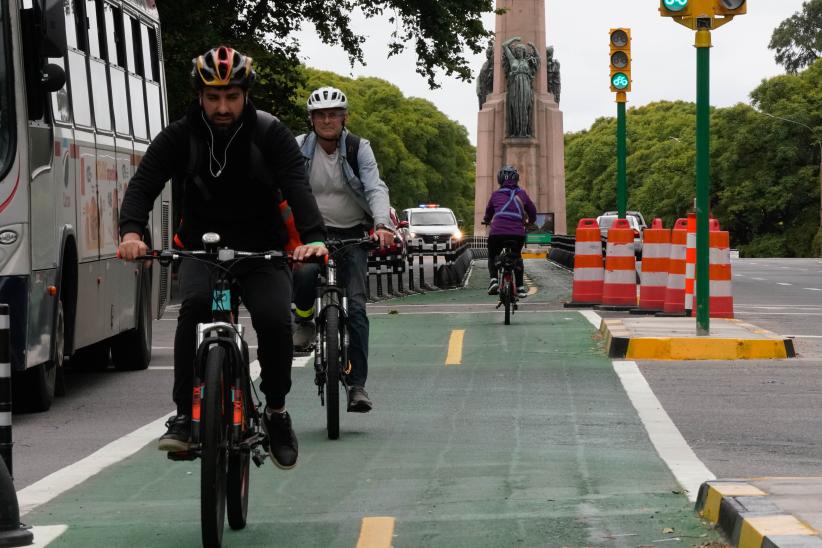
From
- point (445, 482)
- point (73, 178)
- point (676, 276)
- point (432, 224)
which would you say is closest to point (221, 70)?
point (445, 482)

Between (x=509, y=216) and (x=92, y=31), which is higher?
(x=92, y=31)

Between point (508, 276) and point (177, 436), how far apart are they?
45.6 ft

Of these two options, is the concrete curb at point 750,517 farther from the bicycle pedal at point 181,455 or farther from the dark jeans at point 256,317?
the bicycle pedal at point 181,455

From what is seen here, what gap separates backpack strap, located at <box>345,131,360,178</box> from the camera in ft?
35.7

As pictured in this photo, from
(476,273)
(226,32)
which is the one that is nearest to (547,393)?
(226,32)

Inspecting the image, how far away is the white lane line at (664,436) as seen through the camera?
27.9ft

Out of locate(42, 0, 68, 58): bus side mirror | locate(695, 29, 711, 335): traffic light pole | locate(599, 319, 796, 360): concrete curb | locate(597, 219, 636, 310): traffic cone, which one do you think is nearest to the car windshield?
locate(597, 219, 636, 310): traffic cone

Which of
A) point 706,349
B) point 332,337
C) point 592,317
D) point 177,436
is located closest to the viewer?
point 177,436

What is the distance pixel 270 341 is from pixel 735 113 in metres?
90.8

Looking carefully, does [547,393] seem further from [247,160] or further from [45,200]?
[247,160]

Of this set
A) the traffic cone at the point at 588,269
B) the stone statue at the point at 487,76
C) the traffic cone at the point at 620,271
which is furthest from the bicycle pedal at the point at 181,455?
the stone statue at the point at 487,76

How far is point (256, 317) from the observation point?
24.3 feet

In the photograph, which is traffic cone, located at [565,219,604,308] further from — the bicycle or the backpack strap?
the bicycle

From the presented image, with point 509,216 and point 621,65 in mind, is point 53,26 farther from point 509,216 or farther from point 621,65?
point 621,65
